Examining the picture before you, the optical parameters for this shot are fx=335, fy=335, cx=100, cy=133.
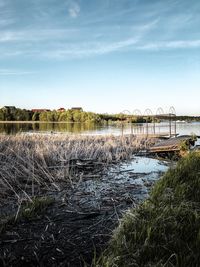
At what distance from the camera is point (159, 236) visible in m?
4.84

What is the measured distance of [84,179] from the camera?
11.7 meters

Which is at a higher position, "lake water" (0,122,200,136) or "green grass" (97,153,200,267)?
"green grass" (97,153,200,267)

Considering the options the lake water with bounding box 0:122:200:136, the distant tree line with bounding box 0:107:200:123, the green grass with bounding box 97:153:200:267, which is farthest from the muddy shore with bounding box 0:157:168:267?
the distant tree line with bounding box 0:107:200:123

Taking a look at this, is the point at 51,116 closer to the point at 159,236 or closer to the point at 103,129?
the point at 103,129

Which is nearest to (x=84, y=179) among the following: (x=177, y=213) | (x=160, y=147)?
(x=177, y=213)

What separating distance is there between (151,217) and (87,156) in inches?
467

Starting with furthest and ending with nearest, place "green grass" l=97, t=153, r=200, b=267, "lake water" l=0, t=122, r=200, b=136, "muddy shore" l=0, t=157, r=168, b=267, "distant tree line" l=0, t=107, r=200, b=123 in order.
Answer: "distant tree line" l=0, t=107, r=200, b=123, "lake water" l=0, t=122, r=200, b=136, "muddy shore" l=0, t=157, r=168, b=267, "green grass" l=97, t=153, r=200, b=267

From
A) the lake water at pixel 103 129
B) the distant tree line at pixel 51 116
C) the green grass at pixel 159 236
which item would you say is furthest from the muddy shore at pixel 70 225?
the distant tree line at pixel 51 116

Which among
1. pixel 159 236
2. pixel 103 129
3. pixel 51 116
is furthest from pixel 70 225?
pixel 51 116

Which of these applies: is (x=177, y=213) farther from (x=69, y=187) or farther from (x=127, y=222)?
(x=69, y=187)

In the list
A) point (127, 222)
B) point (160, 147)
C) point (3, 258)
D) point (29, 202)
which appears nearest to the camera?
point (3, 258)

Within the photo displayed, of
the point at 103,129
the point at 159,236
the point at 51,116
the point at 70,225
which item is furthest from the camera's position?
the point at 51,116

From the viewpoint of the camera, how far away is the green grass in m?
4.16

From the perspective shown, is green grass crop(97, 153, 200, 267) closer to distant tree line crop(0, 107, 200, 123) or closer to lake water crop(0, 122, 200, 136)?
lake water crop(0, 122, 200, 136)
